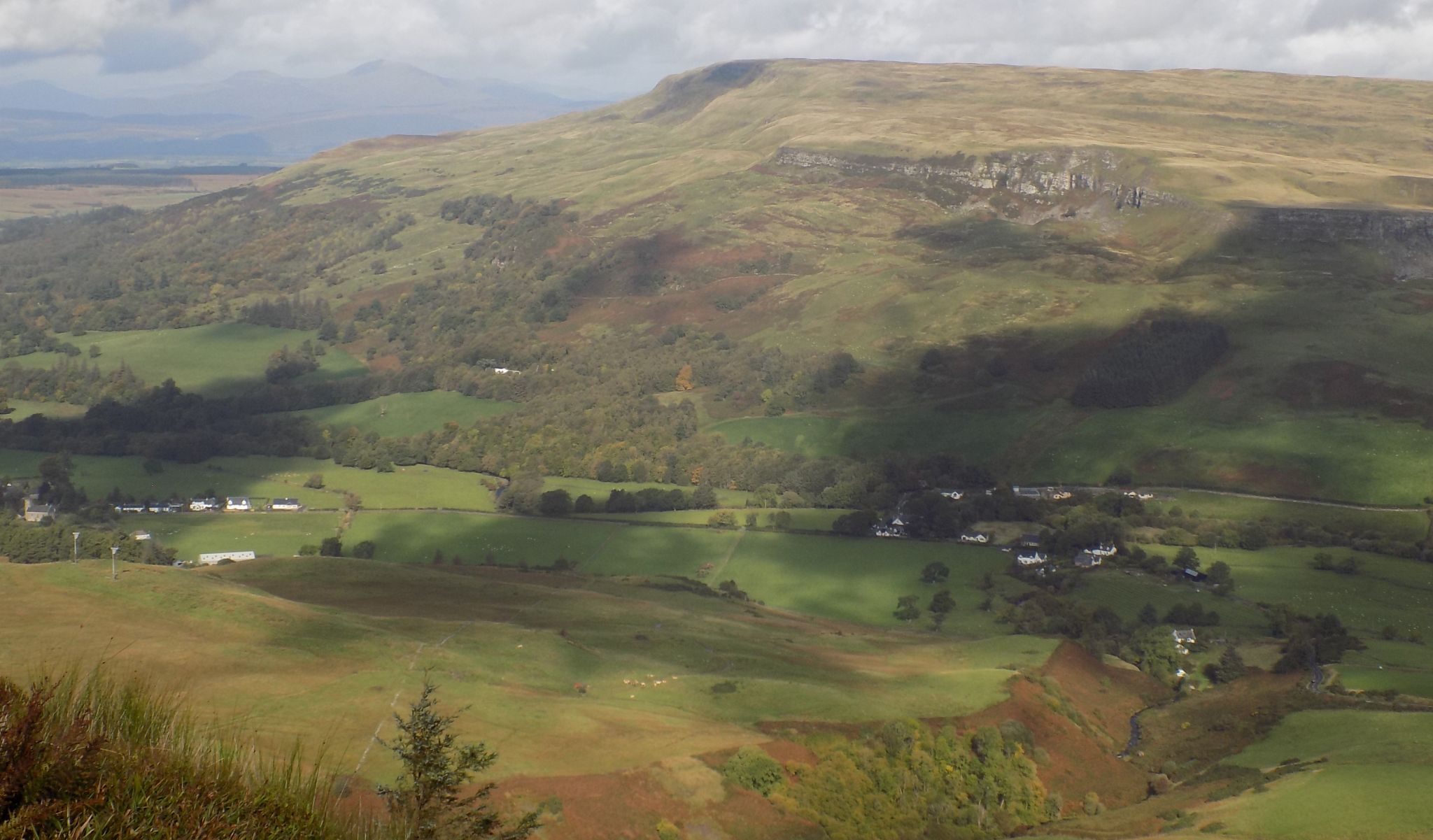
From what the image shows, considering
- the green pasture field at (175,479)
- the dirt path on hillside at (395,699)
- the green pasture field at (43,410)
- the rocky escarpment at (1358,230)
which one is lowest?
the green pasture field at (175,479)

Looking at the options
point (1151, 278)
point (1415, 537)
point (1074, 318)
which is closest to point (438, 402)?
point (1074, 318)

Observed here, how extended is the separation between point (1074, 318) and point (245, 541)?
3786 inches

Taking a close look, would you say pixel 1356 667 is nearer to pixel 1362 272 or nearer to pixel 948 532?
pixel 948 532

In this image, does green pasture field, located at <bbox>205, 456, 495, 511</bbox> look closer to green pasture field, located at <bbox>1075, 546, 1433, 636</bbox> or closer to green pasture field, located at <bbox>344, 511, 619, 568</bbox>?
green pasture field, located at <bbox>344, 511, 619, 568</bbox>

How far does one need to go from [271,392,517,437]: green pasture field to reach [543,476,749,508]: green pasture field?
22.3 meters

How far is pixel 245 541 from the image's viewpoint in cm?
9631

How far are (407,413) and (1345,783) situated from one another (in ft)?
383

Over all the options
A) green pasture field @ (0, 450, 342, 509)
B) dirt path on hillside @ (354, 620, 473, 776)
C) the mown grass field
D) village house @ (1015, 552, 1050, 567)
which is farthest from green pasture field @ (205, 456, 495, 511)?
dirt path on hillside @ (354, 620, 473, 776)

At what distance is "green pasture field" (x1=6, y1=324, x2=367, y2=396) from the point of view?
159500 mm

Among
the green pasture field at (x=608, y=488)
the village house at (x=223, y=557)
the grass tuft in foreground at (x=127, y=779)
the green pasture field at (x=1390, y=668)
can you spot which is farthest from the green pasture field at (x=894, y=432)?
the grass tuft in foreground at (x=127, y=779)

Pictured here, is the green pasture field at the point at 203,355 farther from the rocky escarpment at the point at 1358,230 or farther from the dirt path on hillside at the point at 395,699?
the rocky escarpment at the point at 1358,230

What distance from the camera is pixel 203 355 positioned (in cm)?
17038

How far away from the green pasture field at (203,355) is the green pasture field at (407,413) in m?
15.8

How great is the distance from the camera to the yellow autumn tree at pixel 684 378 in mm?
146250
